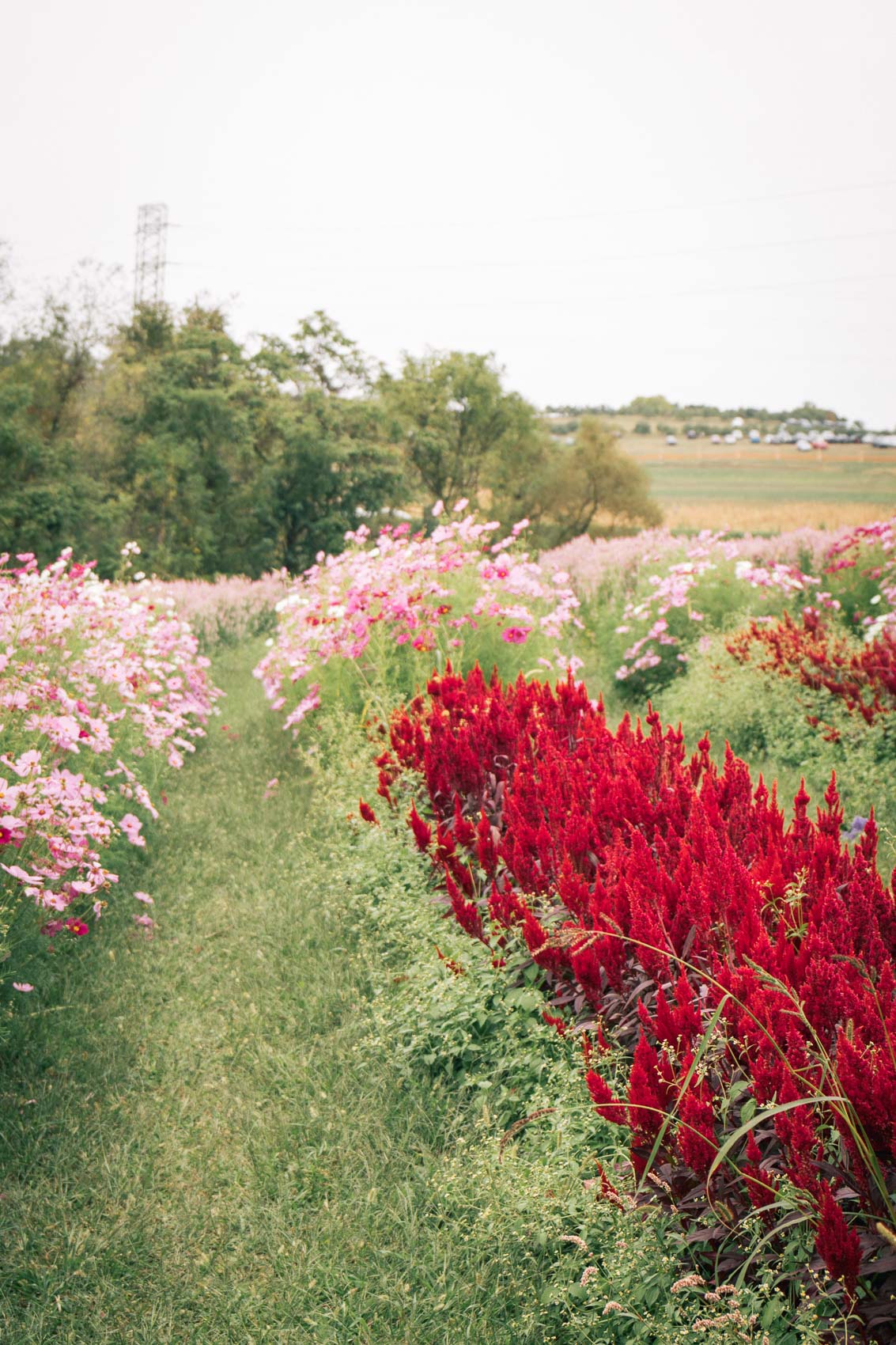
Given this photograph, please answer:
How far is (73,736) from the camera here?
3.65 meters

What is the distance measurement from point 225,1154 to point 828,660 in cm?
536

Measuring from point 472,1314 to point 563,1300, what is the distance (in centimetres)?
33

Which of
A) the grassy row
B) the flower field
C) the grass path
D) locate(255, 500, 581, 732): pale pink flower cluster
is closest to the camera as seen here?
the flower field

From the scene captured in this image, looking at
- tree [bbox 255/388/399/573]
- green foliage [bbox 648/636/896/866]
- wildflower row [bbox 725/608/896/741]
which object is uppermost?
tree [bbox 255/388/399/573]

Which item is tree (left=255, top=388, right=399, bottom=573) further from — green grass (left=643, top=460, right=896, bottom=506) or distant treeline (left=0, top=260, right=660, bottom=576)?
green grass (left=643, top=460, right=896, bottom=506)

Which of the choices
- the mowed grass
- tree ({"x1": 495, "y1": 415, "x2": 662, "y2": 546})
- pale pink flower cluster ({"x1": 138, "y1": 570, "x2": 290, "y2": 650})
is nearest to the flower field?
pale pink flower cluster ({"x1": 138, "y1": 570, "x2": 290, "y2": 650})

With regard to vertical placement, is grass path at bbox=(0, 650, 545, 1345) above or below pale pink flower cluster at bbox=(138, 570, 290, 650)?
below

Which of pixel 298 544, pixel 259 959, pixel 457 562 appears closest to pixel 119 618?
Answer: pixel 457 562

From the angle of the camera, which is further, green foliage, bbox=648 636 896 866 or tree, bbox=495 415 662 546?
tree, bbox=495 415 662 546

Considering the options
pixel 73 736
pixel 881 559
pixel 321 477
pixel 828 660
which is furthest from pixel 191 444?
pixel 73 736

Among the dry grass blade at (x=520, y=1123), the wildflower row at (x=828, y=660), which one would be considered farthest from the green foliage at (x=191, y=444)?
the dry grass blade at (x=520, y=1123)

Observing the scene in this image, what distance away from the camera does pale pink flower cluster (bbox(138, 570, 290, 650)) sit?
12.2 m

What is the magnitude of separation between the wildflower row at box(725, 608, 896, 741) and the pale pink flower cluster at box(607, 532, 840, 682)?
0.90 meters

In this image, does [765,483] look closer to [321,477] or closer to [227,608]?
[321,477]
